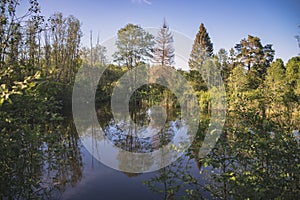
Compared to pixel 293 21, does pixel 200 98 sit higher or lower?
lower

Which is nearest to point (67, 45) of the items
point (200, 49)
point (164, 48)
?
point (164, 48)

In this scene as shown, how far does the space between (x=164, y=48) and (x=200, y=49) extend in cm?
395

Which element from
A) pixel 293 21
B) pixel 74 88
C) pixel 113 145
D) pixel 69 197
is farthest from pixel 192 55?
pixel 69 197

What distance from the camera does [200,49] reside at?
943 inches

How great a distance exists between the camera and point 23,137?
2479mm

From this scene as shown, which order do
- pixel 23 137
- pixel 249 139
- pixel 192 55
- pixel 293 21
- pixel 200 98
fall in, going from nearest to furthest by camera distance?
pixel 249 139, pixel 23 137, pixel 293 21, pixel 200 98, pixel 192 55

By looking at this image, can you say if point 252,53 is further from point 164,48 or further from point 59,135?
point 59,135

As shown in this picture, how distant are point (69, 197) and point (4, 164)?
167 cm

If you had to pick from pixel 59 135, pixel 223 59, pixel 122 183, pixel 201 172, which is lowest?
pixel 122 183

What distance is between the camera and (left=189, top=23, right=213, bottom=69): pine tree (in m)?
22.8

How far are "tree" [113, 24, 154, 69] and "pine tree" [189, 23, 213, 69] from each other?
190 inches

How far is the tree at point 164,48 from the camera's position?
79.1 feet

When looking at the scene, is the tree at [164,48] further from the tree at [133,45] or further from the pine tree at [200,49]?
the pine tree at [200,49]

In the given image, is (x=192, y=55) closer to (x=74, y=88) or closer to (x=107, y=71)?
(x=107, y=71)
